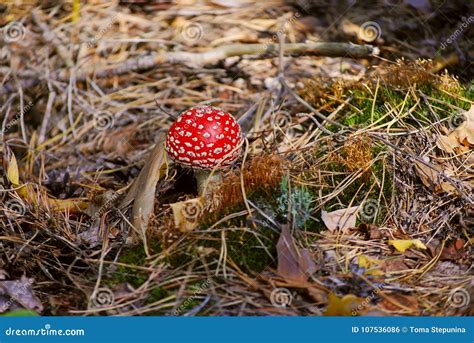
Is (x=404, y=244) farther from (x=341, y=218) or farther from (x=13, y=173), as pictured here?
(x=13, y=173)

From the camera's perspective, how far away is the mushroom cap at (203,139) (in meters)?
3.04

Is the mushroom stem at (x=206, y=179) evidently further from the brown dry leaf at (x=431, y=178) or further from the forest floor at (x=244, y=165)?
the brown dry leaf at (x=431, y=178)

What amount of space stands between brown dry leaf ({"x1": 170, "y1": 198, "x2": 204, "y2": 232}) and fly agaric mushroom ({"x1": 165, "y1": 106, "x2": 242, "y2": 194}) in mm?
226

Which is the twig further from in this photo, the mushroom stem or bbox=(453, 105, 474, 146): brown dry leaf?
bbox=(453, 105, 474, 146): brown dry leaf

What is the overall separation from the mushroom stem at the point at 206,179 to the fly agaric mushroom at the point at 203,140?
0.27ft

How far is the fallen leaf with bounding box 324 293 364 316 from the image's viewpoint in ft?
8.13

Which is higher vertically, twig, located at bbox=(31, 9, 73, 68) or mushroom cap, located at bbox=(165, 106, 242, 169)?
mushroom cap, located at bbox=(165, 106, 242, 169)

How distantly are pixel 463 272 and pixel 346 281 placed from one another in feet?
1.91

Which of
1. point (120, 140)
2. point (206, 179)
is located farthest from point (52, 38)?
point (206, 179)

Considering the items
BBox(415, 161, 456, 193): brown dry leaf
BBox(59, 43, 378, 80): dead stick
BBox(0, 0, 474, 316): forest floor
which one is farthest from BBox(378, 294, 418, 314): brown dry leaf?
BBox(59, 43, 378, 80): dead stick

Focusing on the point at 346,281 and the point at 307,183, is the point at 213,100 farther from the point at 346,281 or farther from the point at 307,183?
the point at 346,281

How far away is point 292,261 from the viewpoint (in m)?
2.73

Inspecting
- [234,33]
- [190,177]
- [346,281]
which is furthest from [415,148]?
[234,33]

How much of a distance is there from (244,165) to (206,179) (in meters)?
0.22
